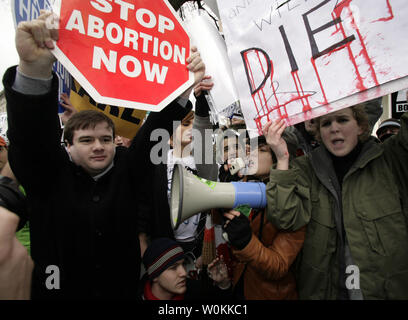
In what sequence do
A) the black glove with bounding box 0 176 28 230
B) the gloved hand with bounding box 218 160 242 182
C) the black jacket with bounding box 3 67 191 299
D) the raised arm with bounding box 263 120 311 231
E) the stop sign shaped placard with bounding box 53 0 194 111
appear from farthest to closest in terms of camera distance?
the gloved hand with bounding box 218 160 242 182 < the raised arm with bounding box 263 120 311 231 < the black jacket with bounding box 3 67 191 299 < the stop sign shaped placard with bounding box 53 0 194 111 < the black glove with bounding box 0 176 28 230

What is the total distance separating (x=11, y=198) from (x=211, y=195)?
0.84 m

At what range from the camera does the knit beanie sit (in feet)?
5.65

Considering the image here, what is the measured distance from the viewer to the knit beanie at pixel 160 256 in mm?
1723

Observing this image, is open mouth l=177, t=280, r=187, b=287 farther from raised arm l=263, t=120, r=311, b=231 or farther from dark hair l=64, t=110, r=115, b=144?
dark hair l=64, t=110, r=115, b=144

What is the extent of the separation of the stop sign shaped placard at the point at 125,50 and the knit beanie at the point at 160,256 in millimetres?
1135

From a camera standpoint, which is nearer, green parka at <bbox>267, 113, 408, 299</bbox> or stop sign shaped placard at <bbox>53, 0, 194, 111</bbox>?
stop sign shaped placard at <bbox>53, 0, 194, 111</bbox>

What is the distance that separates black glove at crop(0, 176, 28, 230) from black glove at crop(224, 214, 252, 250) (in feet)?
2.94

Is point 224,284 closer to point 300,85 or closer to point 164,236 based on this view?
point 164,236

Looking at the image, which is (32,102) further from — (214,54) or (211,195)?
(214,54)

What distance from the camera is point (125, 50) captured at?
1.09 metres

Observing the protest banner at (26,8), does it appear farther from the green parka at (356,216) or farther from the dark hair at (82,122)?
the green parka at (356,216)

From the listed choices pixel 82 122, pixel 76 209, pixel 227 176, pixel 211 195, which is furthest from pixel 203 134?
pixel 76 209

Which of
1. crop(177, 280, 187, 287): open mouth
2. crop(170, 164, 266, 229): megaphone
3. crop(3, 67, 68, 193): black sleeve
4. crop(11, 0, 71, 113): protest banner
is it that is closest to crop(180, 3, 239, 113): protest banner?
crop(170, 164, 266, 229): megaphone

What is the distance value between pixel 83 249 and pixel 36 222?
0.27 metres
